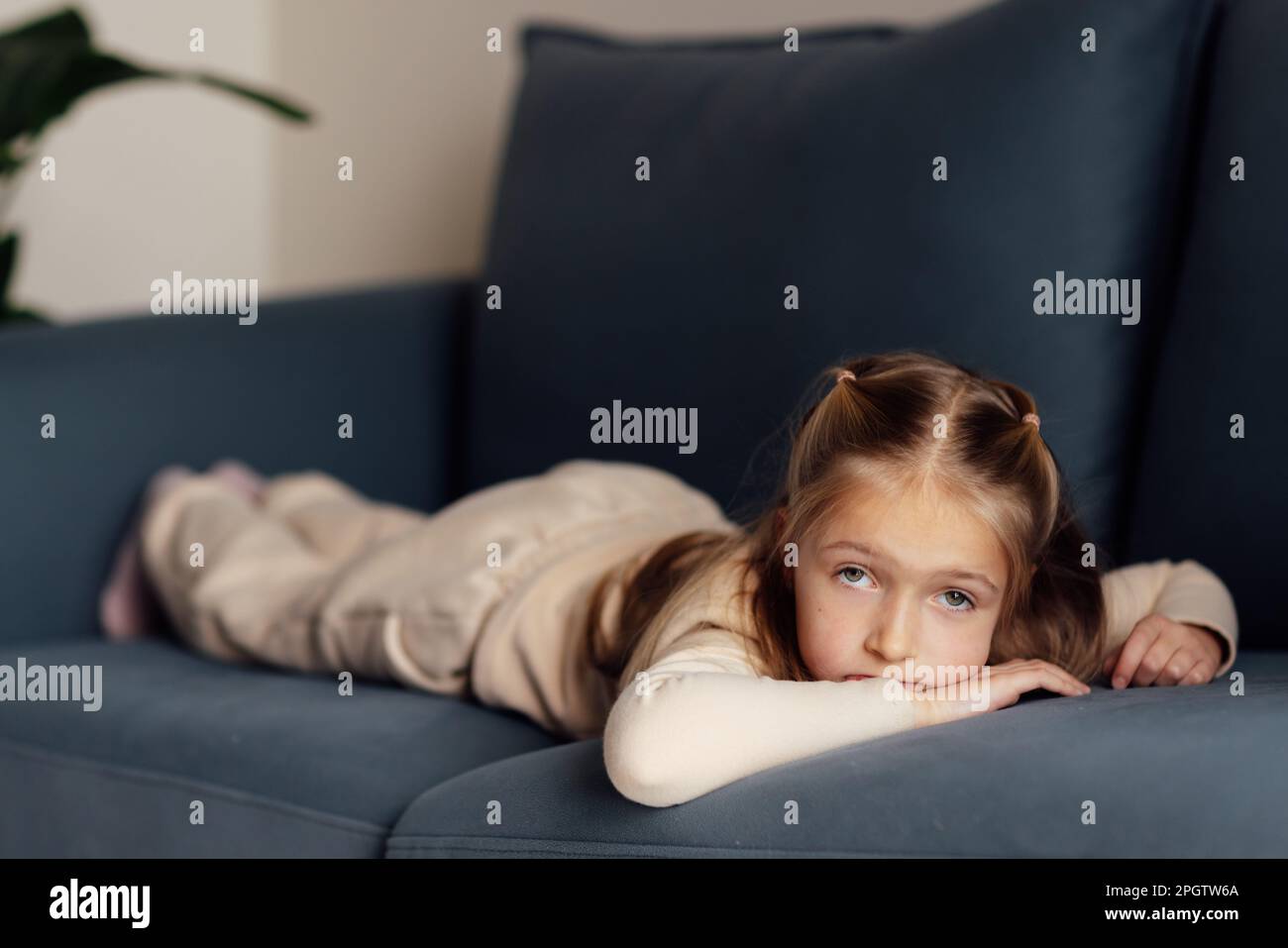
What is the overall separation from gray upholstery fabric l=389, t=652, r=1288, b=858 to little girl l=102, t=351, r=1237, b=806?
4cm

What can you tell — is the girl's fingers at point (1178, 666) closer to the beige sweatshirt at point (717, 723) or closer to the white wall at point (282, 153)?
the beige sweatshirt at point (717, 723)

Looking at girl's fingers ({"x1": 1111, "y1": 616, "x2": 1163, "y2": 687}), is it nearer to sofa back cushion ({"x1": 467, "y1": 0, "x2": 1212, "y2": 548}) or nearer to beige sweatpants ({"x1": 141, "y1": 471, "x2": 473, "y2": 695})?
sofa back cushion ({"x1": 467, "y1": 0, "x2": 1212, "y2": 548})

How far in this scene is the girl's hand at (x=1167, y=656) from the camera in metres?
0.97

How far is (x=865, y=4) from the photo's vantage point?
6.08 ft

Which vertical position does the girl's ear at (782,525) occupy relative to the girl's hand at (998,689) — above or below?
above

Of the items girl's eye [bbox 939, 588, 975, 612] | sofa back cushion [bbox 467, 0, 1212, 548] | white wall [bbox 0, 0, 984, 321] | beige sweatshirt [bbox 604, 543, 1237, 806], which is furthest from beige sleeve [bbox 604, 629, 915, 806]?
white wall [bbox 0, 0, 984, 321]

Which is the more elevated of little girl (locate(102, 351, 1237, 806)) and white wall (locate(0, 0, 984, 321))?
white wall (locate(0, 0, 984, 321))

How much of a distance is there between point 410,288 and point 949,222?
73 centimetres

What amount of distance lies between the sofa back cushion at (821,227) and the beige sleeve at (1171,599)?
0.11 metres

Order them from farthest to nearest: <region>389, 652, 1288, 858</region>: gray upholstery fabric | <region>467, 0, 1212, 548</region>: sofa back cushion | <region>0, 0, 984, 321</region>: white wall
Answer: <region>0, 0, 984, 321</region>: white wall, <region>467, 0, 1212, 548</region>: sofa back cushion, <region>389, 652, 1288, 858</region>: gray upholstery fabric

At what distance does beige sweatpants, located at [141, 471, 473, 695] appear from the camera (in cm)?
127

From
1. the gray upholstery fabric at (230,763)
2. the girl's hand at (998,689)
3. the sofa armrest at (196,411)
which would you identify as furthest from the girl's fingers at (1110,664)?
the sofa armrest at (196,411)

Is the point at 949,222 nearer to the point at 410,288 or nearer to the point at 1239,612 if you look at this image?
the point at 1239,612

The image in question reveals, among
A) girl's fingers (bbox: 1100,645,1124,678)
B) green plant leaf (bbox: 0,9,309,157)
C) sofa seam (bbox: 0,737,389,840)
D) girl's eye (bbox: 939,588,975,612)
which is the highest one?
green plant leaf (bbox: 0,9,309,157)
